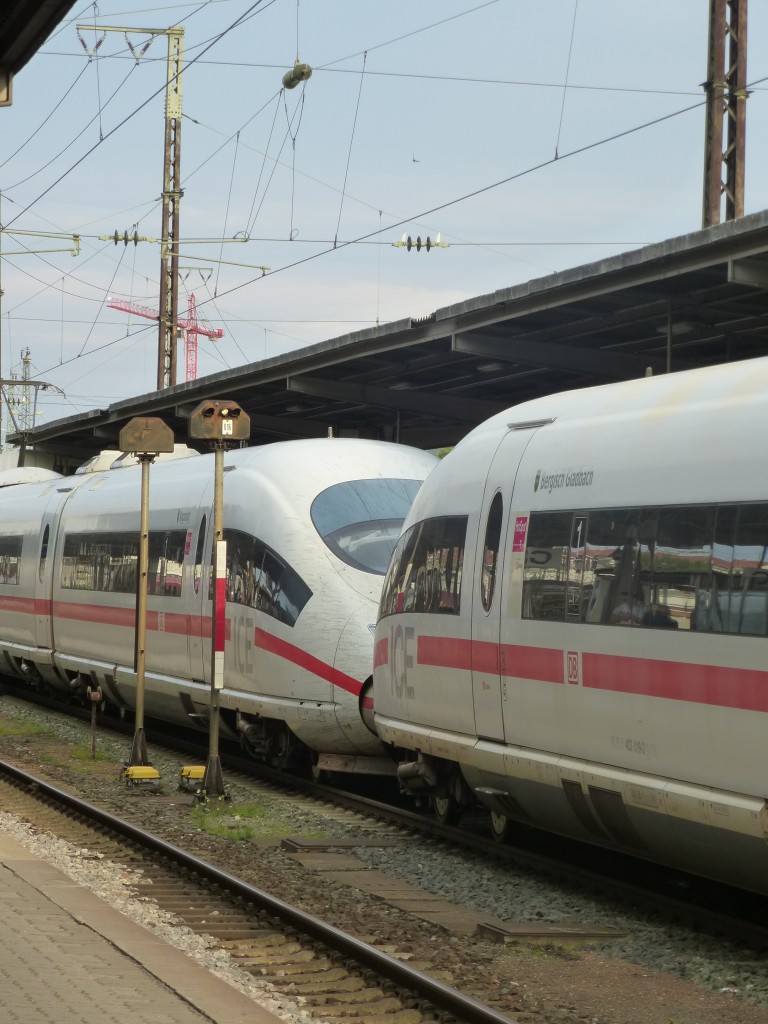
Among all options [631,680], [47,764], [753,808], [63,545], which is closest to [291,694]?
[47,764]

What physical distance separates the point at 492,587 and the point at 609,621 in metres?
1.42

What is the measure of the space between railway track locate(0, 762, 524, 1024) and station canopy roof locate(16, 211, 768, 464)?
387 centimetres

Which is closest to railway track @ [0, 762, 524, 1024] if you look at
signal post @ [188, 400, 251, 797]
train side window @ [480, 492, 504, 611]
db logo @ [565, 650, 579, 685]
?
signal post @ [188, 400, 251, 797]

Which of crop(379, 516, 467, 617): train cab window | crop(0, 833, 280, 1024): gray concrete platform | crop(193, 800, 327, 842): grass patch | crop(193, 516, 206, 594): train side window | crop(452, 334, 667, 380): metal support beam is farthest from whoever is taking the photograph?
crop(452, 334, 667, 380): metal support beam

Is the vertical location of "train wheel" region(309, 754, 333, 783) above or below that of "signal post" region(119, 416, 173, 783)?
below

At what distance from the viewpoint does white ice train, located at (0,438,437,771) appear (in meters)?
12.0

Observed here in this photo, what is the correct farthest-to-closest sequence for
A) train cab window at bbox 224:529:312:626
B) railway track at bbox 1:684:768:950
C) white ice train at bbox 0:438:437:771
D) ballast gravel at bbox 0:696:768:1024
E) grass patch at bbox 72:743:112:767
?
grass patch at bbox 72:743:112:767
train cab window at bbox 224:529:312:626
white ice train at bbox 0:438:437:771
railway track at bbox 1:684:768:950
ballast gravel at bbox 0:696:768:1024

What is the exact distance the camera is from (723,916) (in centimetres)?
736

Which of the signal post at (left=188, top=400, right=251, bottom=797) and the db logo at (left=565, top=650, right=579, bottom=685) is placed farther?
the signal post at (left=188, top=400, right=251, bottom=797)

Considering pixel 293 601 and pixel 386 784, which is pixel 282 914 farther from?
pixel 386 784

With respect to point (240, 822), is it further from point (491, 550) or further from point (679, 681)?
point (679, 681)

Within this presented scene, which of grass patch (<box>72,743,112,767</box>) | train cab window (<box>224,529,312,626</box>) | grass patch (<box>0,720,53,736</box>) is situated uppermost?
train cab window (<box>224,529,312,626</box>)

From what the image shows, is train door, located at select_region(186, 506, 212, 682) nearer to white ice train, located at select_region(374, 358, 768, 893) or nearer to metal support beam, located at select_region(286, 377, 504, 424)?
white ice train, located at select_region(374, 358, 768, 893)

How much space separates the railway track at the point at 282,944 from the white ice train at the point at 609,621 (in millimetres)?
1604
